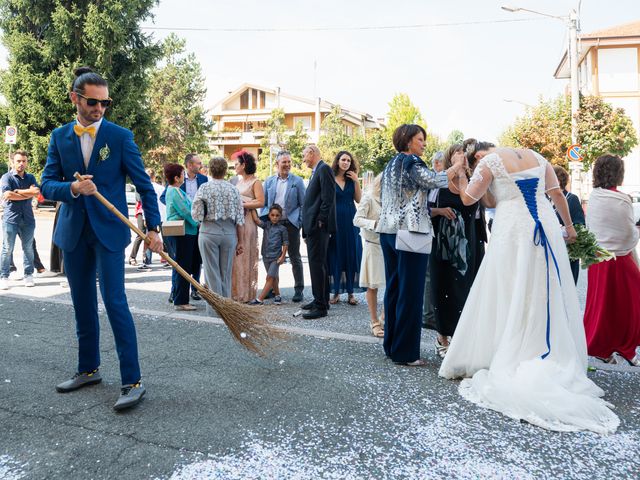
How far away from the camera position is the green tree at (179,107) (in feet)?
147

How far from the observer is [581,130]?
2595 centimetres

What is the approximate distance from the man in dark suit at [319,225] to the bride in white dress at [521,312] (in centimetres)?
270

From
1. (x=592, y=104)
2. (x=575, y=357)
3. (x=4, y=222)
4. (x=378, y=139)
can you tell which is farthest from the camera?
(x=378, y=139)

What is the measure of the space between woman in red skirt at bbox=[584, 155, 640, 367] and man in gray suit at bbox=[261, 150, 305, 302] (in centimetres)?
406

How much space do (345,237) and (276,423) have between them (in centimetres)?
430

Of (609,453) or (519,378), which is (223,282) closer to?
(519,378)

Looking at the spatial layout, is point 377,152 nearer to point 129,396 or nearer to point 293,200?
point 293,200

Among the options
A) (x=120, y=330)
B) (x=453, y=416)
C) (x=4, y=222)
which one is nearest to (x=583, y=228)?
(x=453, y=416)

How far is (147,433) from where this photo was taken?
3414mm

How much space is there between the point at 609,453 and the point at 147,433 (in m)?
2.62

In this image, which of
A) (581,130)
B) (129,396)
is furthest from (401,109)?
(129,396)

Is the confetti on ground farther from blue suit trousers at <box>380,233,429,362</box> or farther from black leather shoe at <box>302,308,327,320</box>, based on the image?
black leather shoe at <box>302,308,327,320</box>

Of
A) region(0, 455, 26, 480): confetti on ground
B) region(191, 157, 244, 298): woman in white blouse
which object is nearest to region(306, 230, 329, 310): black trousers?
region(191, 157, 244, 298): woman in white blouse

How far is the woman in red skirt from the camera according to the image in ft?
16.6
